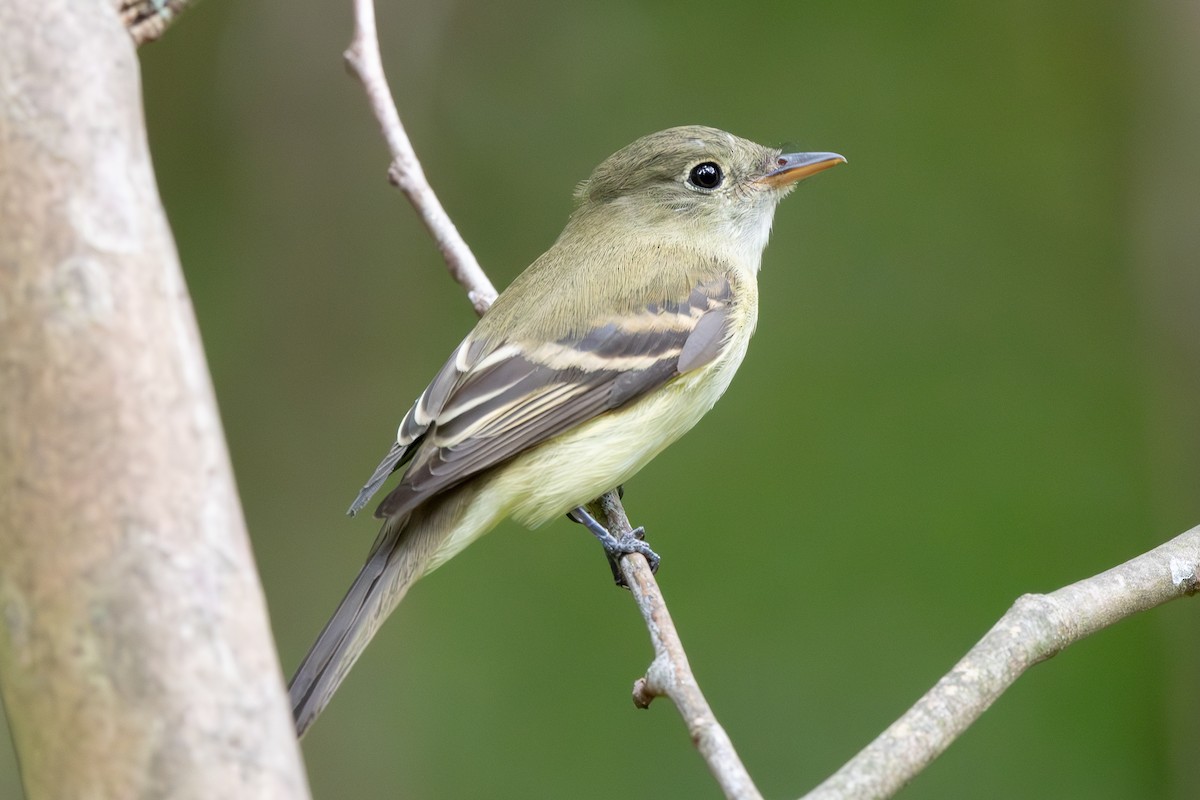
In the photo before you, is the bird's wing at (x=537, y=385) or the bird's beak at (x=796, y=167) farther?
the bird's beak at (x=796, y=167)

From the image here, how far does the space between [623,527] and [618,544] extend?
6.6 inches

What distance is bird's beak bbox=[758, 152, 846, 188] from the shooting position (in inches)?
149

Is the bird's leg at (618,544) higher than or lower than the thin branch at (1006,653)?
higher

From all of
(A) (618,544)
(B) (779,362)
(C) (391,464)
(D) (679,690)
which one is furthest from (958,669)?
(B) (779,362)

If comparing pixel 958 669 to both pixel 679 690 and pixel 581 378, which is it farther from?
pixel 581 378

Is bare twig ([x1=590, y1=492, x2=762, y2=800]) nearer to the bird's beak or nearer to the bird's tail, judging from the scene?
the bird's tail

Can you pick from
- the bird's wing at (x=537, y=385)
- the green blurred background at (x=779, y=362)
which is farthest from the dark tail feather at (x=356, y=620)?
the green blurred background at (x=779, y=362)

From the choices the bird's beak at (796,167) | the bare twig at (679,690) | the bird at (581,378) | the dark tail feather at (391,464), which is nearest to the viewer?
the bare twig at (679,690)

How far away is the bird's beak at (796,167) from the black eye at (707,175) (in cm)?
13

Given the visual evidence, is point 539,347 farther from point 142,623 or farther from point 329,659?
point 142,623

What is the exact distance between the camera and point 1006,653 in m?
2.15

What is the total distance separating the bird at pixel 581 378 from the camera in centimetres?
293

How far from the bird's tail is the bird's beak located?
1.44 meters

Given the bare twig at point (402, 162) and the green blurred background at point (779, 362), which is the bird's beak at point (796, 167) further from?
the green blurred background at point (779, 362)
